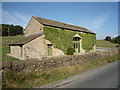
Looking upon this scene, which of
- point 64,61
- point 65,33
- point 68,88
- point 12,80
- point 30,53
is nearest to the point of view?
point 68,88

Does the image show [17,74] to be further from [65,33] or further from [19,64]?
[65,33]

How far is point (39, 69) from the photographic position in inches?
312

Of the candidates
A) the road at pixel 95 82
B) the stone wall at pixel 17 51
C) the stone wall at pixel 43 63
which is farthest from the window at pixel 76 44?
the road at pixel 95 82

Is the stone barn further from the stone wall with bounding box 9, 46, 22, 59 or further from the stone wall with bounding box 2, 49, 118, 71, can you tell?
the stone wall with bounding box 2, 49, 118, 71

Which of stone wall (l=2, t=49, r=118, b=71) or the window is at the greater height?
the window

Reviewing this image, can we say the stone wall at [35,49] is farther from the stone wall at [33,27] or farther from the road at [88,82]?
the road at [88,82]

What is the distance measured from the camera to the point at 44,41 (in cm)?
1739

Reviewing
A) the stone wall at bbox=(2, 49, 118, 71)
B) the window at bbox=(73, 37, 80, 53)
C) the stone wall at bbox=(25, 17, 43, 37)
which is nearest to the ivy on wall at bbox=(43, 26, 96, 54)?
the stone wall at bbox=(25, 17, 43, 37)

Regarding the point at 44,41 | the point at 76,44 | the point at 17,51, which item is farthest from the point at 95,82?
the point at 76,44

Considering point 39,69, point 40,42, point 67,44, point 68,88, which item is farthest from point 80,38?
point 68,88

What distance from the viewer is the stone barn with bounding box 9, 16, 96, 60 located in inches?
637

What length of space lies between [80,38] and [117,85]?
62.3ft

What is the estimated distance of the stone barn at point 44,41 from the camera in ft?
53.1

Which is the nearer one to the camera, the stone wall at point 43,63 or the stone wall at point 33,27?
the stone wall at point 43,63
